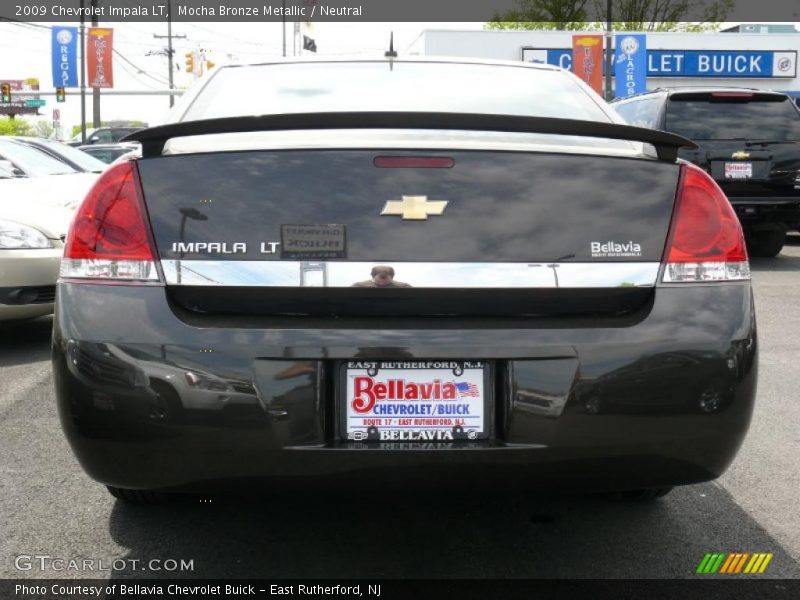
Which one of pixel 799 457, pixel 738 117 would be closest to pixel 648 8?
pixel 738 117

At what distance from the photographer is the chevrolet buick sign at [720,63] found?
3525 centimetres

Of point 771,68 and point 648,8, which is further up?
point 648,8

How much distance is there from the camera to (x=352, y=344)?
7.36ft

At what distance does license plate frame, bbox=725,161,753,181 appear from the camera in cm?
966

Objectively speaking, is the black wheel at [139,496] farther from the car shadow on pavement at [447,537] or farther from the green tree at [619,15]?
the green tree at [619,15]

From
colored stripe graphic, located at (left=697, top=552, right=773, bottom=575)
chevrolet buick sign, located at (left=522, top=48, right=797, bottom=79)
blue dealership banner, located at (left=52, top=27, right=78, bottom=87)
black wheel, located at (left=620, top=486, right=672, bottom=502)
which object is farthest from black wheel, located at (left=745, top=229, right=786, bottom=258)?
blue dealership banner, located at (left=52, top=27, right=78, bottom=87)

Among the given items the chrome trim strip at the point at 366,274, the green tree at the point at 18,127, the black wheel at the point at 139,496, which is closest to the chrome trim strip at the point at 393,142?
the chrome trim strip at the point at 366,274

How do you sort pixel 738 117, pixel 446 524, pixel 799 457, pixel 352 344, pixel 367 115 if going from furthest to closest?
pixel 738 117
pixel 799 457
pixel 446 524
pixel 367 115
pixel 352 344

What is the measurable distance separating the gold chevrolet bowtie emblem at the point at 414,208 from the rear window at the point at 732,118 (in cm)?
799

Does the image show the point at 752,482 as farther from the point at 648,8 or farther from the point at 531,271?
the point at 648,8

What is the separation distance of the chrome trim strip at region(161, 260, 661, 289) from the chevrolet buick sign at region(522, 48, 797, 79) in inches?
1349

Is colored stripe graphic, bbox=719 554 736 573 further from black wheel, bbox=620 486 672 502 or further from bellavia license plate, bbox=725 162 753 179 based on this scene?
bellavia license plate, bbox=725 162 753 179

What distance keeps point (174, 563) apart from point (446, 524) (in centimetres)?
85

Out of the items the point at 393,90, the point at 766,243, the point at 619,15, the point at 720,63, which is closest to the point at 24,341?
the point at 393,90
